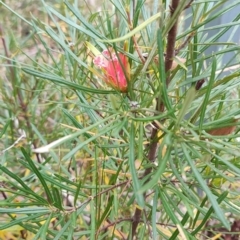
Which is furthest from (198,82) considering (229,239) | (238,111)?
(229,239)

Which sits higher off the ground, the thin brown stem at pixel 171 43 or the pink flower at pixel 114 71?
the thin brown stem at pixel 171 43

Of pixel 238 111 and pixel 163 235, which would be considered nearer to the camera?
pixel 238 111

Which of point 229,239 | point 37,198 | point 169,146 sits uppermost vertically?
point 169,146

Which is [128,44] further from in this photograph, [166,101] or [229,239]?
[229,239]

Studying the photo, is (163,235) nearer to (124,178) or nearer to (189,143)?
(124,178)

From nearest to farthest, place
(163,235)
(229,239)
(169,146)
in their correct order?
(169,146) → (163,235) → (229,239)

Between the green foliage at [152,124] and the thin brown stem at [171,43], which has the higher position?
the thin brown stem at [171,43]

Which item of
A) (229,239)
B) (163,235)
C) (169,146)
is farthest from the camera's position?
(229,239)

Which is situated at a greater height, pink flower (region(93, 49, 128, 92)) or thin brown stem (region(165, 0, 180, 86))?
thin brown stem (region(165, 0, 180, 86))

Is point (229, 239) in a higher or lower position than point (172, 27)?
lower

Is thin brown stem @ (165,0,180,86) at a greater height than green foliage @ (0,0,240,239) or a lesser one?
greater
